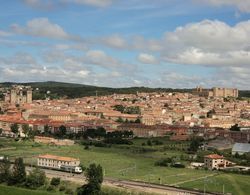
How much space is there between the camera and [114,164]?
130 feet

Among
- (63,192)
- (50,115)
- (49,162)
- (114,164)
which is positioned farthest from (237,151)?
(50,115)

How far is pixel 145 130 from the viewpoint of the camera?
66.9 meters

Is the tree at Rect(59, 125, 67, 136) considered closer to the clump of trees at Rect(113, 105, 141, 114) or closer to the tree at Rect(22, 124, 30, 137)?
the tree at Rect(22, 124, 30, 137)

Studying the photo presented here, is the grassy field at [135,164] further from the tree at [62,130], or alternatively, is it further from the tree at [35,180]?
the tree at [62,130]

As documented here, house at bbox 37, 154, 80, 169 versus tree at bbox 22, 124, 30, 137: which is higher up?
tree at bbox 22, 124, 30, 137

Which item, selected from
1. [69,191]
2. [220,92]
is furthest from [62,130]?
[220,92]

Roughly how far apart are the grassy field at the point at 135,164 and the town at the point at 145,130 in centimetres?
51

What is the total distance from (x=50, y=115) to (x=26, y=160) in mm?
43188

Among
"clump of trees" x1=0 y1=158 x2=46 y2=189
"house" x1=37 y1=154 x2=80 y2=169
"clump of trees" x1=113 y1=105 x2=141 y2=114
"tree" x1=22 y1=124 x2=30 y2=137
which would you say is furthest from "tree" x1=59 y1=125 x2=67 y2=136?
"clump of trees" x1=113 y1=105 x2=141 y2=114

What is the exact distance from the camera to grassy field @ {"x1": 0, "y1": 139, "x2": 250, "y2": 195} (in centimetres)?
3266

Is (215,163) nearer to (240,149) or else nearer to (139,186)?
(240,149)

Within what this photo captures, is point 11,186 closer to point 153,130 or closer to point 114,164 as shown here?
point 114,164

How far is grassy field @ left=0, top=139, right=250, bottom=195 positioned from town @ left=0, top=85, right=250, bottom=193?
0.51 meters

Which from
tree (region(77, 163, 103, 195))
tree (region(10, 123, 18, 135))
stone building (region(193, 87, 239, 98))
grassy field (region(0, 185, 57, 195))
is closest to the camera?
tree (region(77, 163, 103, 195))
